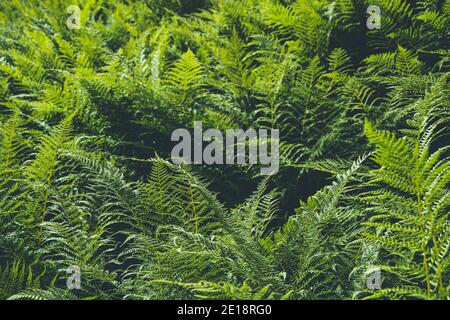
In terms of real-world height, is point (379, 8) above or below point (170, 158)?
above

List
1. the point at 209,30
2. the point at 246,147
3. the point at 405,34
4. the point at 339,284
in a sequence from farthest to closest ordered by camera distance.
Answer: the point at 209,30 → the point at 405,34 → the point at 246,147 → the point at 339,284

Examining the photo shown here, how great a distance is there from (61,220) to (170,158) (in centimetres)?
59

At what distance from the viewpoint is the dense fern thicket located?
2.19m

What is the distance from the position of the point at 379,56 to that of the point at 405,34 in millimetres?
239

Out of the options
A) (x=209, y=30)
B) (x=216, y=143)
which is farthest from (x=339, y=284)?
(x=209, y=30)

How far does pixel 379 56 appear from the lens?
117 inches

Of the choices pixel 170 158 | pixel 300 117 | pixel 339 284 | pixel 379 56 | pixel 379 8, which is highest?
pixel 379 8

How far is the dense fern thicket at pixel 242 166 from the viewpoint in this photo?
2.19 m

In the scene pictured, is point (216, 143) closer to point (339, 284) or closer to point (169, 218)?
point (169, 218)

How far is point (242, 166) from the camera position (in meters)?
2.89

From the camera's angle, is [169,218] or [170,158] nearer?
[169,218]
